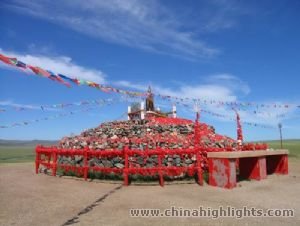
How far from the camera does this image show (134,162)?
1445cm

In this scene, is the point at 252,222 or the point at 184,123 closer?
the point at 252,222

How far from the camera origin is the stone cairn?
14500mm

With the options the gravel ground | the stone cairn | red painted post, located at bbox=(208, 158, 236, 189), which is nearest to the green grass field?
the stone cairn

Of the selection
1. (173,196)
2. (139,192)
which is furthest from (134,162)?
(173,196)

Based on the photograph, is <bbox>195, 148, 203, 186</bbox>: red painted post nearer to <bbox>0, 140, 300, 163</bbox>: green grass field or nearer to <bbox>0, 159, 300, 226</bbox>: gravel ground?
<bbox>0, 159, 300, 226</bbox>: gravel ground

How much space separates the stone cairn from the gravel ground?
1.60 metres

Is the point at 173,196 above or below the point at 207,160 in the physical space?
below

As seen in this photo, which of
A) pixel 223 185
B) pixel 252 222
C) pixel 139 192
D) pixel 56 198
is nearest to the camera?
pixel 252 222

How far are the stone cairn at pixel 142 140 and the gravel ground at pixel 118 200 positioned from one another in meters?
1.60

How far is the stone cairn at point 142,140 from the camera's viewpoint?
14.5 meters

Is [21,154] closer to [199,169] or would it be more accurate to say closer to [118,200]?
[199,169]

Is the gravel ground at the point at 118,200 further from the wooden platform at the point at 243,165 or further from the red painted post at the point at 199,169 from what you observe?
the wooden platform at the point at 243,165

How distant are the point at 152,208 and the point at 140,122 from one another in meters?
9.78

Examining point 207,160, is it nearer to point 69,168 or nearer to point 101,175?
point 101,175
